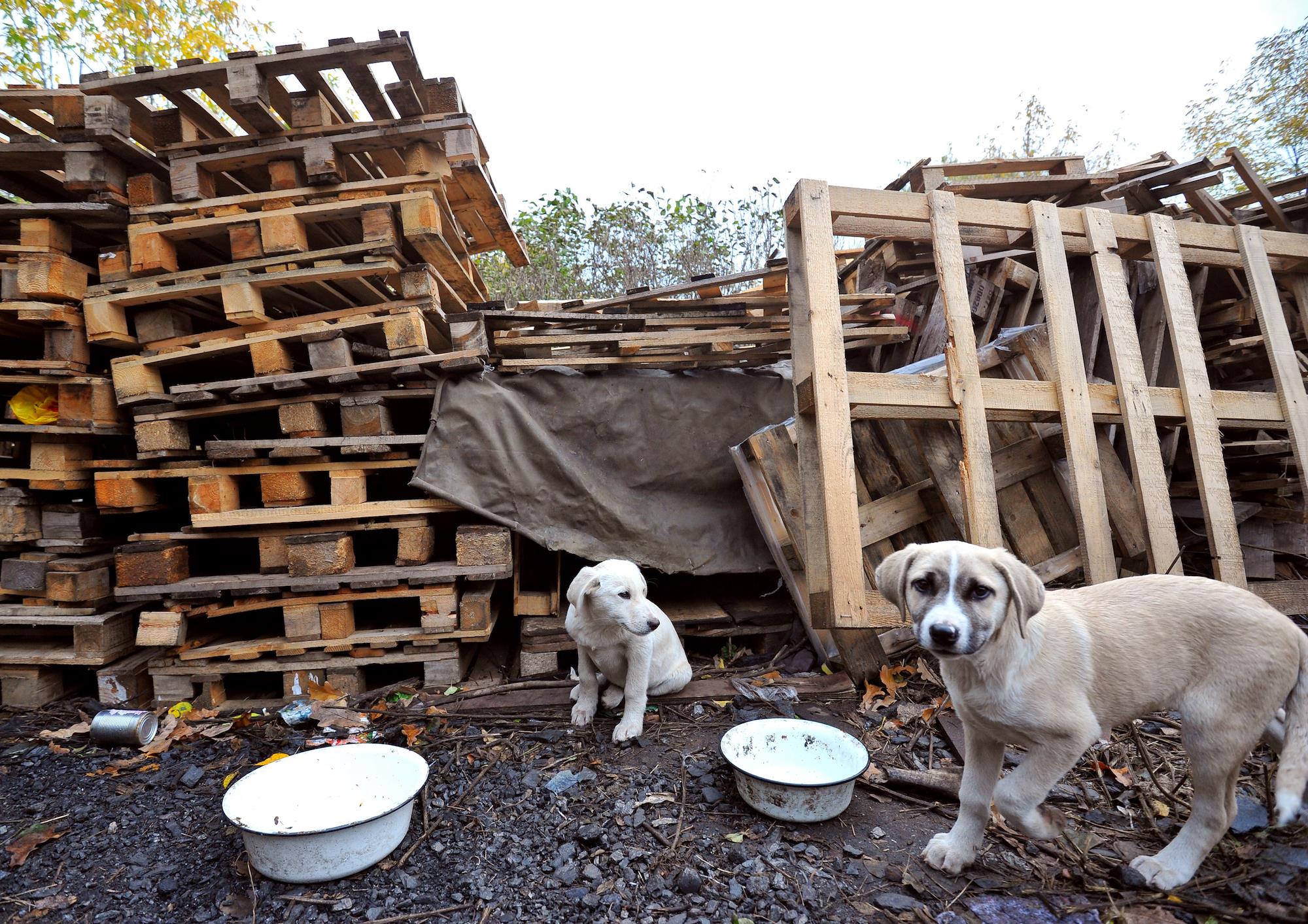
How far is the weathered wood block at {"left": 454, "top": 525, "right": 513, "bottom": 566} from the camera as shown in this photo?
181 inches

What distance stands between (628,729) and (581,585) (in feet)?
2.88

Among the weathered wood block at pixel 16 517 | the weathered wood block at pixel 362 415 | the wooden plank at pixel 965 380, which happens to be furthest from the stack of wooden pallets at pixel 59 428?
the wooden plank at pixel 965 380

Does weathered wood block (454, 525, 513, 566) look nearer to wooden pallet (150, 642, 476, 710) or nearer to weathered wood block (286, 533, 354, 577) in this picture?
wooden pallet (150, 642, 476, 710)

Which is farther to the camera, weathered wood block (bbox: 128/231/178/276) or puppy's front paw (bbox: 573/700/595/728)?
weathered wood block (bbox: 128/231/178/276)

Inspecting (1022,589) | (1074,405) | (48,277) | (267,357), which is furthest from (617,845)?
(48,277)

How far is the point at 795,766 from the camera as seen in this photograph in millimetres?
3322

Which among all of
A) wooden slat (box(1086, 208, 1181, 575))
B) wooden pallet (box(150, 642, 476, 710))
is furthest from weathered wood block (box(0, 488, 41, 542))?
wooden slat (box(1086, 208, 1181, 575))

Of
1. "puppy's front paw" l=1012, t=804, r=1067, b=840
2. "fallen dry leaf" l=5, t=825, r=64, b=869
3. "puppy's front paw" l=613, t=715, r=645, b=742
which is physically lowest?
"fallen dry leaf" l=5, t=825, r=64, b=869

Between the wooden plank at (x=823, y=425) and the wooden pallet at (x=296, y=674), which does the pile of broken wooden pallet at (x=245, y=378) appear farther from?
the wooden plank at (x=823, y=425)

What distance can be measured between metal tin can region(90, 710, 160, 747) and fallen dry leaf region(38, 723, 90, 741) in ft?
0.70

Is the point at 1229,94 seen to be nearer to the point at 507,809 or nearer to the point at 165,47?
the point at 507,809

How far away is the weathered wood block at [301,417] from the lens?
453 cm

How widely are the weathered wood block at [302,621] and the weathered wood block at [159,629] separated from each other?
0.69 m

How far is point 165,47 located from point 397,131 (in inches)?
454
